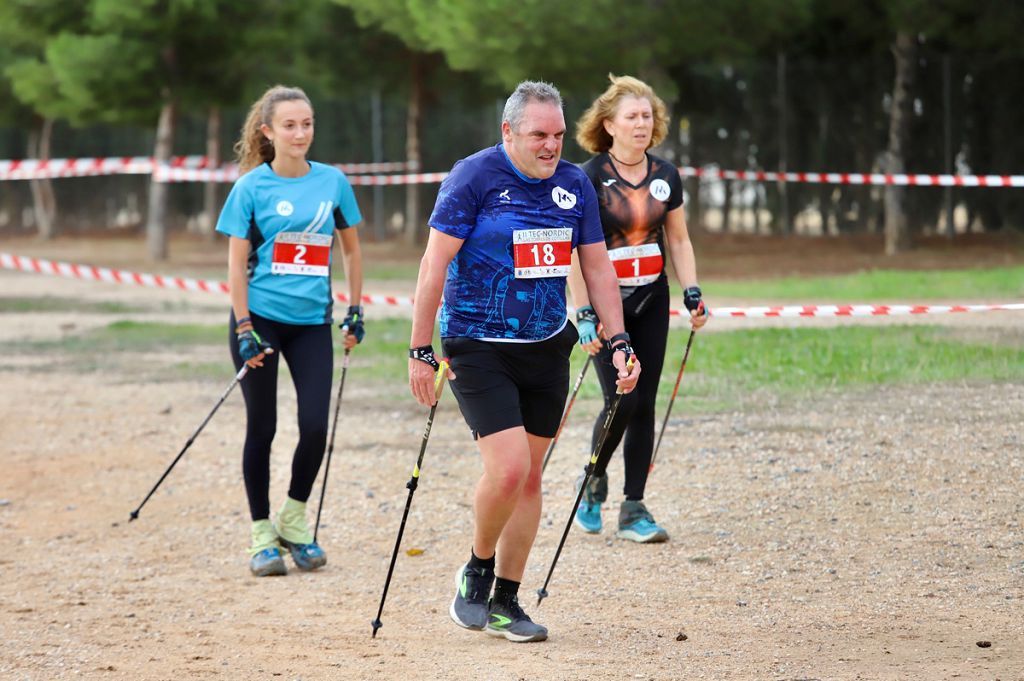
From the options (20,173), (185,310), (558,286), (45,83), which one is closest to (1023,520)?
(558,286)

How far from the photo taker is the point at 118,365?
13.9 m

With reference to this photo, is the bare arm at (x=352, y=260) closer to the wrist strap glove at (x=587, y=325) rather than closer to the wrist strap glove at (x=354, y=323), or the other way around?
the wrist strap glove at (x=354, y=323)

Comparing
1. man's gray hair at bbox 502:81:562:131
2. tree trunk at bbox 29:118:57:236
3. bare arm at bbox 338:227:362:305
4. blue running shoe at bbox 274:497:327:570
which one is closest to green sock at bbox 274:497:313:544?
blue running shoe at bbox 274:497:327:570

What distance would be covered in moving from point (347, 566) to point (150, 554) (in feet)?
3.20

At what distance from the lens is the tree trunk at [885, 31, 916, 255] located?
77.4ft

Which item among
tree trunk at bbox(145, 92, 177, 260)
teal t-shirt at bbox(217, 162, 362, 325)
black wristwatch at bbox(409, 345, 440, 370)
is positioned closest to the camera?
black wristwatch at bbox(409, 345, 440, 370)

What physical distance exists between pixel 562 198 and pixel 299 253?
1726 millimetres

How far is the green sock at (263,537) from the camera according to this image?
22.3 feet

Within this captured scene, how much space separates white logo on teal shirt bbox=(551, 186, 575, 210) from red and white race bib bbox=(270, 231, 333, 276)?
5.56ft

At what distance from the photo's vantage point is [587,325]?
6137 millimetres

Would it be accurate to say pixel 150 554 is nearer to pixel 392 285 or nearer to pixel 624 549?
pixel 624 549

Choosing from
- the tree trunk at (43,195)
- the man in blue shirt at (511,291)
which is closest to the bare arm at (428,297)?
the man in blue shirt at (511,291)

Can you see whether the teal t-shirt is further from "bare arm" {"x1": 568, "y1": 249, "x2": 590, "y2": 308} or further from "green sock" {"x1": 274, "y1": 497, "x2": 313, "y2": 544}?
"bare arm" {"x1": 568, "y1": 249, "x2": 590, "y2": 308}

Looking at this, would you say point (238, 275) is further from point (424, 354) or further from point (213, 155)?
point (213, 155)
